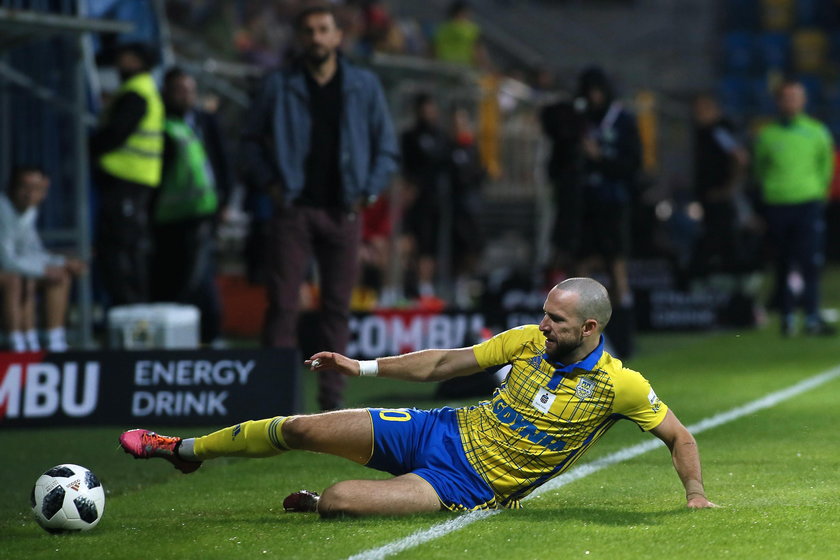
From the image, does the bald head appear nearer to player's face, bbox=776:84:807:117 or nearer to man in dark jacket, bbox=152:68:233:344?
man in dark jacket, bbox=152:68:233:344

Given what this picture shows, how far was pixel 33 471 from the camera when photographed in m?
8.52

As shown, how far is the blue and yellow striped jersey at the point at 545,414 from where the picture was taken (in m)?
6.59

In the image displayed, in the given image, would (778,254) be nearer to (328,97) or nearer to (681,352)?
(681,352)

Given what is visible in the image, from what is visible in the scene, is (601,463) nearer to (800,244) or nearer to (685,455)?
(685,455)

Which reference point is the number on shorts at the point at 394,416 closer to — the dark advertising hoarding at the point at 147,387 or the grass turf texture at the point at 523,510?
the grass turf texture at the point at 523,510

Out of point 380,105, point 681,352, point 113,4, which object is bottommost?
point 681,352

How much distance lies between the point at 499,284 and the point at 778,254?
2.80m

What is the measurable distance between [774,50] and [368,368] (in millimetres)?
27871

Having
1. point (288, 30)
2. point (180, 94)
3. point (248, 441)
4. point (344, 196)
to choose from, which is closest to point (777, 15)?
point (288, 30)

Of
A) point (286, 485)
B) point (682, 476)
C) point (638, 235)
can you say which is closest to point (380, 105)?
point (286, 485)

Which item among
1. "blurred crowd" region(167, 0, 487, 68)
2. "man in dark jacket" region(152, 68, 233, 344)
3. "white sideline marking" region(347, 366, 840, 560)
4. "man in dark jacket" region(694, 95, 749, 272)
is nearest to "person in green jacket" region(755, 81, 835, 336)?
"man in dark jacket" region(694, 95, 749, 272)

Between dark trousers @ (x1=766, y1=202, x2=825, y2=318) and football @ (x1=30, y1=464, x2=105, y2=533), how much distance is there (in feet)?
33.9

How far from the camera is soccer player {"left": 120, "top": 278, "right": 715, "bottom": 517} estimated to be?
6562mm

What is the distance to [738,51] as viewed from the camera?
33.0 metres
